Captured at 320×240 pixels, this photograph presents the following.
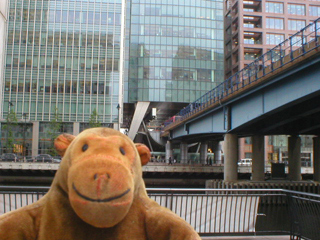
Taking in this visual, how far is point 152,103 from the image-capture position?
60.8m

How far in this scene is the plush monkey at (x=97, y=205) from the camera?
7.70 feet

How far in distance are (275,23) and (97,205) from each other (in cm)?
6998

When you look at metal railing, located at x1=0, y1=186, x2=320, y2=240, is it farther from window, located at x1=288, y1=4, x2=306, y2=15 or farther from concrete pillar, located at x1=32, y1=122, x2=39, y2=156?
window, located at x1=288, y1=4, x2=306, y2=15

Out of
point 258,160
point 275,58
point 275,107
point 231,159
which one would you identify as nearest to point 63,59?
point 231,159

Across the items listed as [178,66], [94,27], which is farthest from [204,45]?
[94,27]

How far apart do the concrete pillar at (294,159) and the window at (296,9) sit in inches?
1718

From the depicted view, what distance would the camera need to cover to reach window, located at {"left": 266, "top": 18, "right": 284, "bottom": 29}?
2576 inches

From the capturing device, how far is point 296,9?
217 feet

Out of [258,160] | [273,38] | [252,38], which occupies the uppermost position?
[252,38]

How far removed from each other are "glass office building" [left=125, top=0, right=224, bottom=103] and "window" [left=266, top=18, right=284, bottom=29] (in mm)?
9851

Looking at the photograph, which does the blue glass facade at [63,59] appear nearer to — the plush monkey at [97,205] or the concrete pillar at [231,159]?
the concrete pillar at [231,159]

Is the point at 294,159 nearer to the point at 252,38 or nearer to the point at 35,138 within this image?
the point at 35,138

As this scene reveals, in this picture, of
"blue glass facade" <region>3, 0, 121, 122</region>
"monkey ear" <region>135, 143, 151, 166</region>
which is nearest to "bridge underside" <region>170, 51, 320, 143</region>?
"monkey ear" <region>135, 143, 151, 166</region>

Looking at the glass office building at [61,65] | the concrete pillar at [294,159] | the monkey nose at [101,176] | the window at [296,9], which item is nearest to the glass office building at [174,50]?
the glass office building at [61,65]
